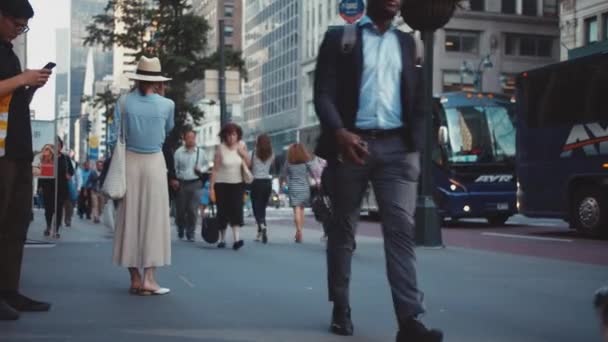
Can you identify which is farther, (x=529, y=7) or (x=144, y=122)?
(x=529, y=7)

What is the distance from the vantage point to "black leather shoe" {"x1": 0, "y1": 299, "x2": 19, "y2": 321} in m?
6.10

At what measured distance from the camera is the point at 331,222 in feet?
18.6

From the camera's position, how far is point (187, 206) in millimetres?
15633

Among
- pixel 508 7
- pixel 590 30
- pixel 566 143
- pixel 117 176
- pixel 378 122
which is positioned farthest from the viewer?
pixel 508 7

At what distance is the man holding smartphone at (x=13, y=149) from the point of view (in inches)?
243

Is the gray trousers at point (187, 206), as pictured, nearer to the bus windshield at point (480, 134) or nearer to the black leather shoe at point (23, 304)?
the bus windshield at point (480, 134)

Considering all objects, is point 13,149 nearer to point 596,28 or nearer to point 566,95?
point 566,95

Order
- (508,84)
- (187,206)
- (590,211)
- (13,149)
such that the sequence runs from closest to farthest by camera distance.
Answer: (13,149), (187,206), (590,211), (508,84)

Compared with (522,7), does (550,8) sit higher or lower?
higher

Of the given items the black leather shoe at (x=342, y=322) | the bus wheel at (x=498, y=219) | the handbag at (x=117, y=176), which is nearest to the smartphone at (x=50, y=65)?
the handbag at (x=117, y=176)

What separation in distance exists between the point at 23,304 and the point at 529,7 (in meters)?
66.6

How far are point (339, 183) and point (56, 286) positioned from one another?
367 cm

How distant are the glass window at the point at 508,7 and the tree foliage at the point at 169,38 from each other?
30912 mm

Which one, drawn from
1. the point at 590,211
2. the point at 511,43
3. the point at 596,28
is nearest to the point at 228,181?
the point at 590,211
